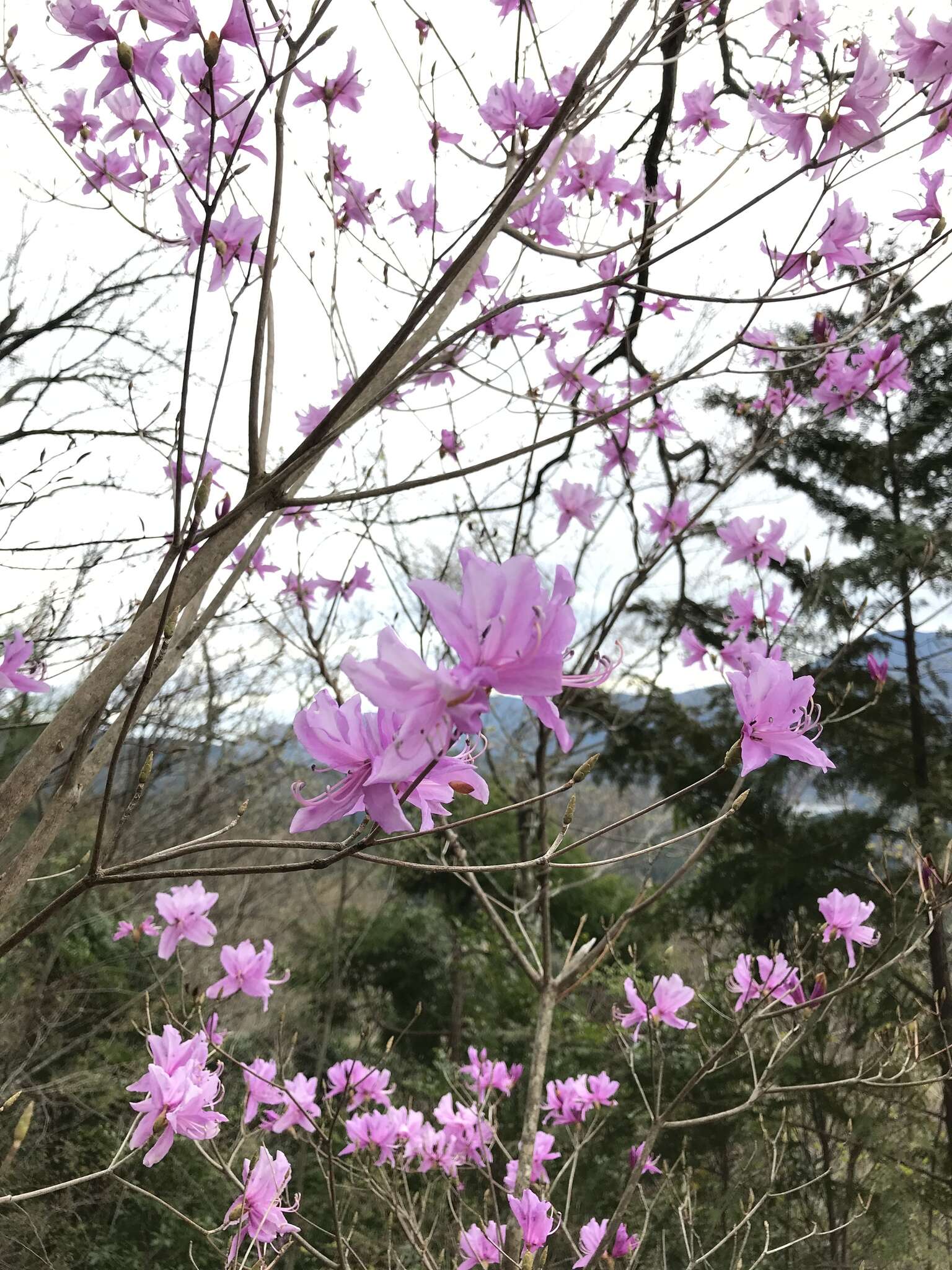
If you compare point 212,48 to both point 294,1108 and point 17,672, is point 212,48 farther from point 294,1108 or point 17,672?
point 294,1108

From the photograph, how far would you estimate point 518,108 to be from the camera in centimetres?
171

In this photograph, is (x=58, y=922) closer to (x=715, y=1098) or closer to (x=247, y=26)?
(x=715, y=1098)

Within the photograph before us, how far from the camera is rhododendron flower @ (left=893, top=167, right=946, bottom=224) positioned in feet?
6.36

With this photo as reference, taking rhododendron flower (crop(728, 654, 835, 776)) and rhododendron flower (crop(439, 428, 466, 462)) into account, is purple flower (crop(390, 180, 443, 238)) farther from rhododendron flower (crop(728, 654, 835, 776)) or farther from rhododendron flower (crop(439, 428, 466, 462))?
rhododendron flower (crop(728, 654, 835, 776))

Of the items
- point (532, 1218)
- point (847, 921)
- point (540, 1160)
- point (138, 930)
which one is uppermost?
point (138, 930)

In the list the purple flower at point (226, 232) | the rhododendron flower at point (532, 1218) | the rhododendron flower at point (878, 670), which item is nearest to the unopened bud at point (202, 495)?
the purple flower at point (226, 232)

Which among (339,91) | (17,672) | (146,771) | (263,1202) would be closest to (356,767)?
(146,771)

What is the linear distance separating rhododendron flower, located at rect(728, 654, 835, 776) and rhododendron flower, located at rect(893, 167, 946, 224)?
1434 mm

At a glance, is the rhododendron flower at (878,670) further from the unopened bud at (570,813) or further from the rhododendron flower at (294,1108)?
the rhododendron flower at (294,1108)

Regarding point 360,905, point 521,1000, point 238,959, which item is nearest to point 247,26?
point 238,959

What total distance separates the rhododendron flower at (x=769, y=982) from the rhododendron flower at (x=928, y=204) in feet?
5.77

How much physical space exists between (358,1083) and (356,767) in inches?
70.8

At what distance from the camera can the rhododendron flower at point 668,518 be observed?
10.00 ft

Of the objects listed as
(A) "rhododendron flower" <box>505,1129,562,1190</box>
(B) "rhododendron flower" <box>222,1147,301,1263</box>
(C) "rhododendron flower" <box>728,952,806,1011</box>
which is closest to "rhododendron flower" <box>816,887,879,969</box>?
(C) "rhododendron flower" <box>728,952,806,1011</box>
